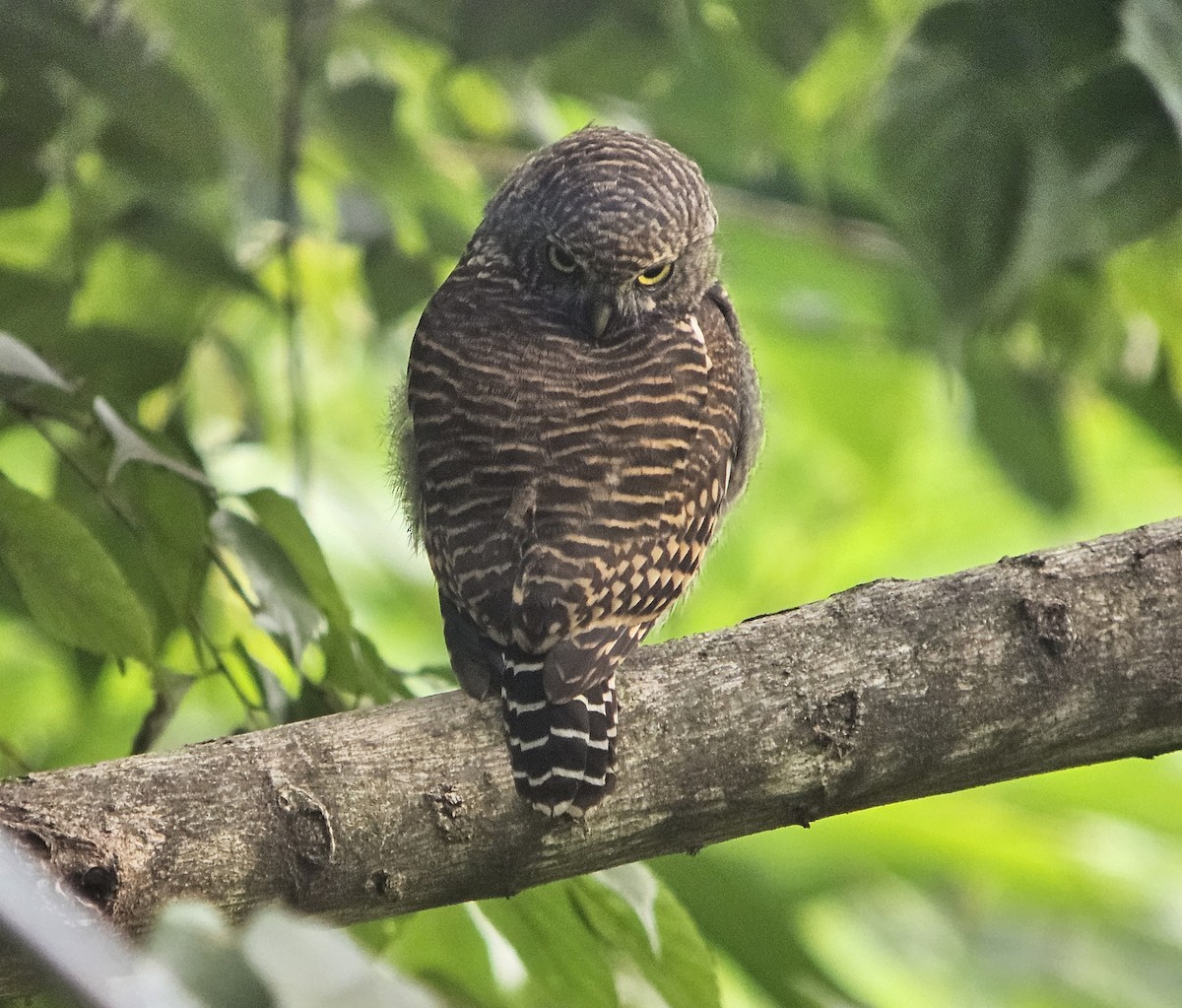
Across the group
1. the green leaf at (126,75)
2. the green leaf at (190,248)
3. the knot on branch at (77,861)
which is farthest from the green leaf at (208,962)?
the green leaf at (190,248)

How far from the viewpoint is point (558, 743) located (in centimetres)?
192

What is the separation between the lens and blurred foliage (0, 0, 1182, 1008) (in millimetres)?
2072

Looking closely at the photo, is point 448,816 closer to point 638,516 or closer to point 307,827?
point 307,827

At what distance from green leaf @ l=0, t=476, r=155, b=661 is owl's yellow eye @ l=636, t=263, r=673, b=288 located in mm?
1583

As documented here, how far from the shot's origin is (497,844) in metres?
1.94

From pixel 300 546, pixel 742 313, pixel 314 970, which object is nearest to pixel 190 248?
pixel 300 546

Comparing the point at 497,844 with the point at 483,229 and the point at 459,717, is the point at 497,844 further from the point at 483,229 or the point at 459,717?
the point at 483,229

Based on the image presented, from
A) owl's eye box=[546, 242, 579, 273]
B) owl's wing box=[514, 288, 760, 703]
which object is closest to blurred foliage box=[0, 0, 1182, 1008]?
owl's wing box=[514, 288, 760, 703]

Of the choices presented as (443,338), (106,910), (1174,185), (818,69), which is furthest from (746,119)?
(106,910)

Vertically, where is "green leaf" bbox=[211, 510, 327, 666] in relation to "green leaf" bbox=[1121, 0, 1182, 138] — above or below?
below

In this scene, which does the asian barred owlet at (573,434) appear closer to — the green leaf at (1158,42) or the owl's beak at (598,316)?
the owl's beak at (598,316)

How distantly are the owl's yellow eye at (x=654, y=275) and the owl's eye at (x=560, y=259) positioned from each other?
0.48 feet

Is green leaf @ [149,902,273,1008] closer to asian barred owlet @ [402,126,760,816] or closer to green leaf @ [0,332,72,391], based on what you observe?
asian barred owlet @ [402,126,760,816]

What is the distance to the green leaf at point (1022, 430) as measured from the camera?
3857 mm
